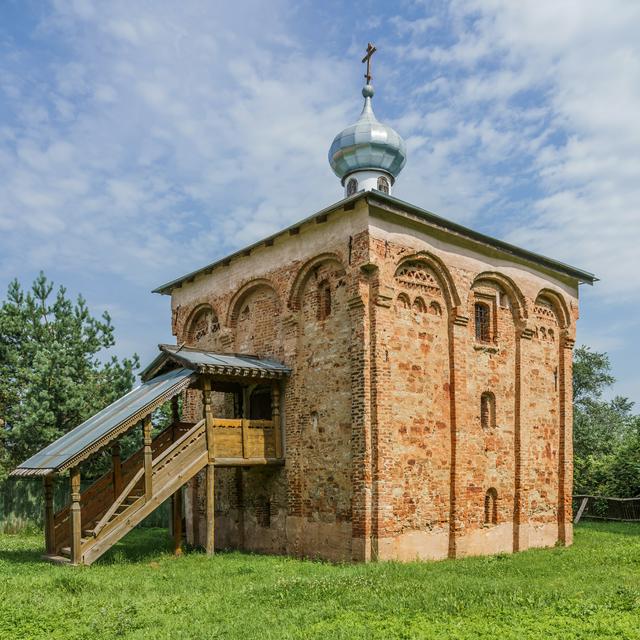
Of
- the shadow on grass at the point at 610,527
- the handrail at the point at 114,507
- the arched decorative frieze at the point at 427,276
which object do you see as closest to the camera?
the handrail at the point at 114,507

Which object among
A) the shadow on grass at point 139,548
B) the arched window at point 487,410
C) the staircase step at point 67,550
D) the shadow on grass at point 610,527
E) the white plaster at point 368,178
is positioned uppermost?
the white plaster at point 368,178

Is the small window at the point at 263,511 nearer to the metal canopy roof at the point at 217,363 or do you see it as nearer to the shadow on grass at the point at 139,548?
the shadow on grass at the point at 139,548

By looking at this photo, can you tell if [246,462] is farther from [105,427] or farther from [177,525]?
[105,427]

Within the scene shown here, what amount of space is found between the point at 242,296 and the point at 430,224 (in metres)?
5.01

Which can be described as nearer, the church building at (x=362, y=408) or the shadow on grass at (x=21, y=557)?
the shadow on grass at (x=21, y=557)

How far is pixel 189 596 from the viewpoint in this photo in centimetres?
986

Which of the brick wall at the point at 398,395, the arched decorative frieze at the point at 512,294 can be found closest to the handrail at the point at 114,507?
the brick wall at the point at 398,395

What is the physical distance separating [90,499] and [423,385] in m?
7.11

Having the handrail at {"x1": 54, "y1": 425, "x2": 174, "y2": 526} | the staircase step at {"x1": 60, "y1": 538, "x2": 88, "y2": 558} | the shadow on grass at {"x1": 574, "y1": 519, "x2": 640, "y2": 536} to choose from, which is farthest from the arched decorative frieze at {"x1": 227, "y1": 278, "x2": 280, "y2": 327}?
the shadow on grass at {"x1": 574, "y1": 519, "x2": 640, "y2": 536}

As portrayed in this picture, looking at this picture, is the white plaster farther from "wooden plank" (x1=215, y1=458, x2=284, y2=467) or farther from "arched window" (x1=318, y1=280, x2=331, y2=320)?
"wooden plank" (x1=215, y1=458, x2=284, y2=467)

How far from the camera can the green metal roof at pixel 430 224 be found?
44.0 ft

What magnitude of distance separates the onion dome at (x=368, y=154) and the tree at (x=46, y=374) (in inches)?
416

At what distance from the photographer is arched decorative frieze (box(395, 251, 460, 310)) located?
14086 millimetres

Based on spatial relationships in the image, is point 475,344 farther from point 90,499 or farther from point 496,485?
point 90,499
